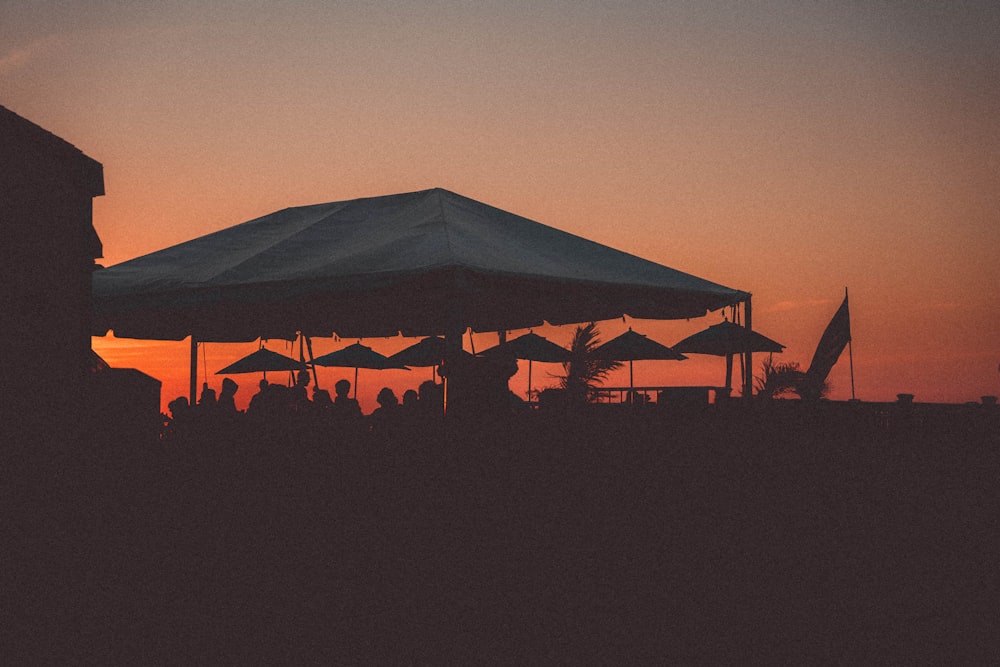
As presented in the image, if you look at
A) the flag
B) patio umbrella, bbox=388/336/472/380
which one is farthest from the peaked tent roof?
patio umbrella, bbox=388/336/472/380

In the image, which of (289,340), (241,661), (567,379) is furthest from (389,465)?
(567,379)

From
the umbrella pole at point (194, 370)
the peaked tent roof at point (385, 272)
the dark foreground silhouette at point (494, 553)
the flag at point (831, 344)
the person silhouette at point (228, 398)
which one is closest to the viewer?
the dark foreground silhouette at point (494, 553)

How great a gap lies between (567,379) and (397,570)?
65.5 ft

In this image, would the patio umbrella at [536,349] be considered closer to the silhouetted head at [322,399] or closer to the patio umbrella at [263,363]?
the patio umbrella at [263,363]

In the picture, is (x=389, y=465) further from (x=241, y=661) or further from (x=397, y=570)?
(x=241, y=661)

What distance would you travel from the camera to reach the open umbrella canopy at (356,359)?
62.0ft

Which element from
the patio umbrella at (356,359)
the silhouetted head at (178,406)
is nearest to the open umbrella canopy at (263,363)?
the patio umbrella at (356,359)

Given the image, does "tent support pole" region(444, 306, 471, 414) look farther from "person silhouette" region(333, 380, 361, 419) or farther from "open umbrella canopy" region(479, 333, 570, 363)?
"open umbrella canopy" region(479, 333, 570, 363)

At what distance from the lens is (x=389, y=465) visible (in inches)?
286

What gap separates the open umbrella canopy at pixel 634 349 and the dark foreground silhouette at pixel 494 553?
9962 mm

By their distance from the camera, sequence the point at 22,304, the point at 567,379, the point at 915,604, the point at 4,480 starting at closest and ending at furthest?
the point at 915,604
the point at 4,480
the point at 22,304
the point at 567,379

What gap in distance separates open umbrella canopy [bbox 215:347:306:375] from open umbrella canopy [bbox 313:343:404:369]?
23.5 inches

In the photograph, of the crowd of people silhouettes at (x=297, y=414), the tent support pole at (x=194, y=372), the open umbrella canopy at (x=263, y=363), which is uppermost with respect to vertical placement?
the open umbrella canopy at (x=263, y=363)

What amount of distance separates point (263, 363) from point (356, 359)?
212cm
